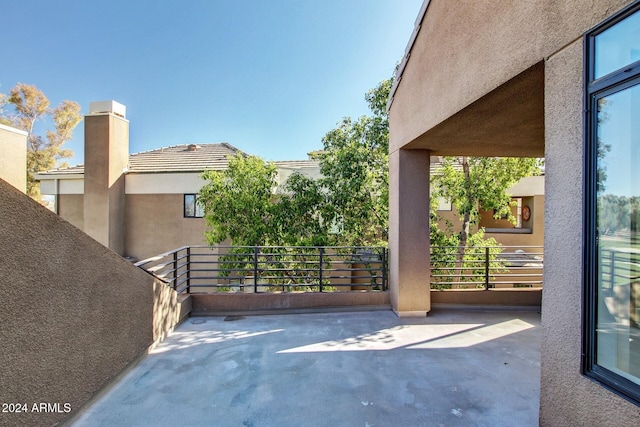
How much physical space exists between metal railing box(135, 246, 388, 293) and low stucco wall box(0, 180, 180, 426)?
1.17 m

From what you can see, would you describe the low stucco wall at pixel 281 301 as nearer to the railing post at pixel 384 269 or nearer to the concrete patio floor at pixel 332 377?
the railing post at pixel 384 269

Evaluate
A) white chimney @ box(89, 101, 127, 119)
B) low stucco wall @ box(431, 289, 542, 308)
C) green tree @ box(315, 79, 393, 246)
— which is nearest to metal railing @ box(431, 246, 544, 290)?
low stucco wall @ box(431, 289, 542, 308)

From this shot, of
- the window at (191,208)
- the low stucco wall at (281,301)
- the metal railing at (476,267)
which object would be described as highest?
the window at (191,208)

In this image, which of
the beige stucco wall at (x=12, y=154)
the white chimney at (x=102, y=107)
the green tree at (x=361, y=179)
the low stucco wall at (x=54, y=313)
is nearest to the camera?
the low stucco wall at (x=54, y=313)

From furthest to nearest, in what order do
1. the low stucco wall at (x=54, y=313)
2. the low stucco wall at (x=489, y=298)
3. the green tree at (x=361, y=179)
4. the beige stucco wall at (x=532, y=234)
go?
1. the beige stucco wall at (x=532, y=234)
2. the green tree at (x=361, y=179)
3. the low stucco wall at (x=489, y=298)
4. the low stucco wall at (x=54, y=313)

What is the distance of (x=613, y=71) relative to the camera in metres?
1.48

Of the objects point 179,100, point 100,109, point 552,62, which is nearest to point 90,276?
point 552,62

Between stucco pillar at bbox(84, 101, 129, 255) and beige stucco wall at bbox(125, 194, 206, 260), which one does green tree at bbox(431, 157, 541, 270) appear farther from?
stucco pillar at bbox(84, 101, 129, 255)

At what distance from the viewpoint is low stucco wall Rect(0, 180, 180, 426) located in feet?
6.05

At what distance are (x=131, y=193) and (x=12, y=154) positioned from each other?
7.96 metres

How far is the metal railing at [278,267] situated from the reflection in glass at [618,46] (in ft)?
13.6

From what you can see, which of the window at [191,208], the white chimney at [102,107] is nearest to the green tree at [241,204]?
the window at [191,208]

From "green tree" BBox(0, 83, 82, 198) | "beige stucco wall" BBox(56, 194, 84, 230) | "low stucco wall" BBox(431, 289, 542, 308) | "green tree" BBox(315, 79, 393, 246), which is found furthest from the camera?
"green tree" BBox(0, 83, 82, 198)

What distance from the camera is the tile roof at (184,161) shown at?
10625mm
